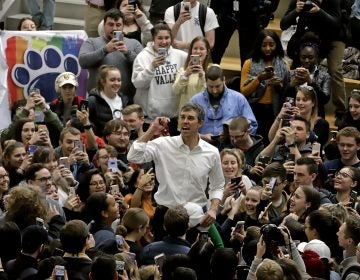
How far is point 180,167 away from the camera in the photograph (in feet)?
42.7

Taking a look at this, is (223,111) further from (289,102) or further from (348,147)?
(348,147)

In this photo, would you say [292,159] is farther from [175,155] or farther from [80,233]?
[80,233]

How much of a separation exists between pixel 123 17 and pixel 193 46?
0.96m

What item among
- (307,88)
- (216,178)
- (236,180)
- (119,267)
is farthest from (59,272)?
(307,88)

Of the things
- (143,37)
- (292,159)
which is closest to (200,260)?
(292,159)

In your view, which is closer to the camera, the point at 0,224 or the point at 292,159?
the point at 0,224

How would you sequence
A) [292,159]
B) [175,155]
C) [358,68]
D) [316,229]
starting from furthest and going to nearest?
[358,68] < [292,159] < [175,155] < [316,229]

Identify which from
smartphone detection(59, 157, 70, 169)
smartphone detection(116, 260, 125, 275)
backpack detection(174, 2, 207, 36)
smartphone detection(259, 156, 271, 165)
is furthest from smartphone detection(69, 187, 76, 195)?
backpack detection(174, 2, 207, 36)

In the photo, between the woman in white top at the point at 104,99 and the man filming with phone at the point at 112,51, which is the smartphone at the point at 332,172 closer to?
the woman in white top at the point at 104,99

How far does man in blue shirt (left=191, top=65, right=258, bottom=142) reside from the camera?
1503 cm

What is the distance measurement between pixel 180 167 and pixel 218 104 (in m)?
2.22

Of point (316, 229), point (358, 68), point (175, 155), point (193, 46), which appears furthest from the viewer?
point (358, 68)

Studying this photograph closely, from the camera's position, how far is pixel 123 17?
16.0m

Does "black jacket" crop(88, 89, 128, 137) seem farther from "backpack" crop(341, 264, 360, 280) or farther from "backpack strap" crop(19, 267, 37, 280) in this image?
"backpack" crop(341, 264, 360, 280)
